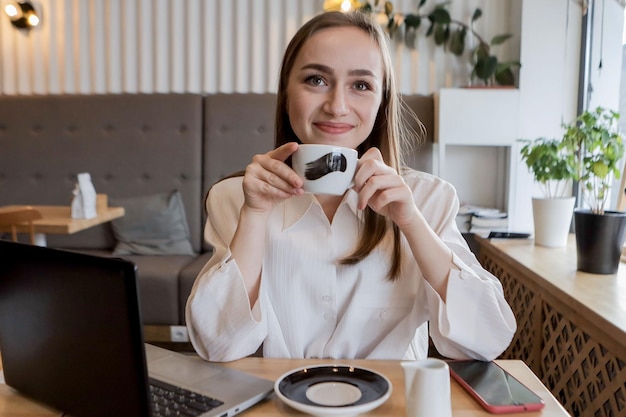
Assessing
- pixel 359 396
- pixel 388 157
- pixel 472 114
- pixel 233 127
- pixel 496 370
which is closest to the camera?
pixel 359 396

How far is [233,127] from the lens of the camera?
3141 millimetres

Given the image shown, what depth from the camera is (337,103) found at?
1056 mm

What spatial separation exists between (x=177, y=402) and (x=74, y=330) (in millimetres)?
174

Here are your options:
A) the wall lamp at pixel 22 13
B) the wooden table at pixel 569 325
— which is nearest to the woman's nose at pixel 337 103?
the wooden table at pixel 569 325

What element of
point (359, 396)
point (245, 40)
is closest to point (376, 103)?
point (359, 396)

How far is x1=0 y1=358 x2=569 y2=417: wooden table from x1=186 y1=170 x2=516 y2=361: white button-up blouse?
13 cm

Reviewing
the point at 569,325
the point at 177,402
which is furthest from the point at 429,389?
the point at 569,325

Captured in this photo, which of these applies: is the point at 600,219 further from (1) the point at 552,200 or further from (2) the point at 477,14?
(2) the point at 477,14

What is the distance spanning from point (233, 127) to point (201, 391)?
8.26 feet

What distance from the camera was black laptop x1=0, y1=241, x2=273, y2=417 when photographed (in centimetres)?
56

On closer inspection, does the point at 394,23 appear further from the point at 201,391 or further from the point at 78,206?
the point at 201,391

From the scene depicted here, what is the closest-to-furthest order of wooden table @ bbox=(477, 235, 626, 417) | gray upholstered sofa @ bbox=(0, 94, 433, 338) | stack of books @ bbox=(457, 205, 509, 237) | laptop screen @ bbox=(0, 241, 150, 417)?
laptop screen @ bbox=(0, 241, 150, 417) → wooden table @ bbox=(477, 235, 626, 417) → stack of books @ bbox=(457, 205, 509, 237) → gray upholstered sofa @ bbox=(0, 94, 433, 338)

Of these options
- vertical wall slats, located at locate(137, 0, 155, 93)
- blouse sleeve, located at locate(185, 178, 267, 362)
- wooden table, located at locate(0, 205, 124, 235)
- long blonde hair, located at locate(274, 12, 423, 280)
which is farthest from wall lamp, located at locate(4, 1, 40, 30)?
blouse sleeve, located at locate(185, 178, 267, 362)

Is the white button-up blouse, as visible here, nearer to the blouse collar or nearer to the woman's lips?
the blouse collar
